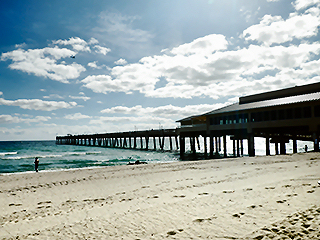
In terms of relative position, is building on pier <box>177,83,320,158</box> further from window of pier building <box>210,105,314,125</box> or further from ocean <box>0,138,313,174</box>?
ocean <box>0,138,313,174</box>

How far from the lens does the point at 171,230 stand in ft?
19.4

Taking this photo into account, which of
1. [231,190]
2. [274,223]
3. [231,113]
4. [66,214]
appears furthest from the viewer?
[231,113]

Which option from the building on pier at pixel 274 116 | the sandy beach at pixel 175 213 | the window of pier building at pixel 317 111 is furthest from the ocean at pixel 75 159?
the sandy beach at pixel 175 213

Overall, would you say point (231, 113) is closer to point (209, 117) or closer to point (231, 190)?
point (209, 117)

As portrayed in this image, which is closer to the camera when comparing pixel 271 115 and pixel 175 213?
pixel 175 213

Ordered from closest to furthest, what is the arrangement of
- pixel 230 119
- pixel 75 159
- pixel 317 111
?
pixel 317 111 < pixel 230 119 < pixel 75 159

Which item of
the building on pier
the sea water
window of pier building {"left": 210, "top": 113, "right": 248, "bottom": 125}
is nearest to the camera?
the building on pier

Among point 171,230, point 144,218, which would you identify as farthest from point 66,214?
point 171,230

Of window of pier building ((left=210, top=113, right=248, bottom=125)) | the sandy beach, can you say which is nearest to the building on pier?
window of pier building ((left=210, top=113, right=248, bottom=125))

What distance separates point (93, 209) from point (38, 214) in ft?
6.15

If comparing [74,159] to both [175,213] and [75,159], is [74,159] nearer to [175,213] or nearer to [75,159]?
[75,159]

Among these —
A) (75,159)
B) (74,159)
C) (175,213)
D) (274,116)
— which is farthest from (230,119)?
(74,159)

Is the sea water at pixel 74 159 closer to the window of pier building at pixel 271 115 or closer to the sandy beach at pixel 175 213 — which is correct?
the window of pier building at pixel 271 115

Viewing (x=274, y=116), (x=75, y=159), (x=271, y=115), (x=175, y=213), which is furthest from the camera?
(x=75, y=159)
